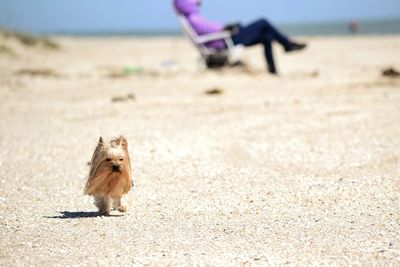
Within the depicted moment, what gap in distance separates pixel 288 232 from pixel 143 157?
3136mm

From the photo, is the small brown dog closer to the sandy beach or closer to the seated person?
the sandy beach

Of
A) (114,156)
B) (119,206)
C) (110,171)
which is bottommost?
(119,206)

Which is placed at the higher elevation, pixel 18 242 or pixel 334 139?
pixel 18 242

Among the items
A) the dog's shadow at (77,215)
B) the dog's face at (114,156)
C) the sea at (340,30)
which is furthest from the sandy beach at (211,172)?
the sea at (340,30)

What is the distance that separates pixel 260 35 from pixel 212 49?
3.79 feet

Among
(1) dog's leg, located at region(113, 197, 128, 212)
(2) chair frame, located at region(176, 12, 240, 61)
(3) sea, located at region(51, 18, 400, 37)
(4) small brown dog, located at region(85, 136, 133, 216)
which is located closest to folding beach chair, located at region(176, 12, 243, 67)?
(2) chair frame, located at region(176, 12, 240, 61)

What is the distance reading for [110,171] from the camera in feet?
17.8

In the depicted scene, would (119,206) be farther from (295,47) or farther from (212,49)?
(212,49)

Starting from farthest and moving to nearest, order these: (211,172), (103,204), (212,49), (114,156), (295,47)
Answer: (212,49) → (295,47) → (211,172) → (103,204) → (114,156)

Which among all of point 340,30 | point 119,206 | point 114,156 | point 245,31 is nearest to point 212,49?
point 245,31

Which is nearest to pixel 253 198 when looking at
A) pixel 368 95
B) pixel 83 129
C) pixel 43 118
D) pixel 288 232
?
pixel 288 232

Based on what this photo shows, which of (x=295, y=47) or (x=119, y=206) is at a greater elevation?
(x=119, y=206)

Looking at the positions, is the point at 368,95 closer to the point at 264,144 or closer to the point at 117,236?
the point at 264,144

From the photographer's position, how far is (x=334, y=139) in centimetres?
898
